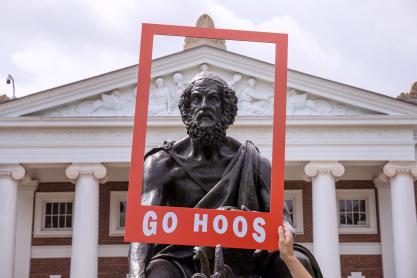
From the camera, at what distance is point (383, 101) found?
3002 cm

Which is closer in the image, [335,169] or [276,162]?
[276,162]

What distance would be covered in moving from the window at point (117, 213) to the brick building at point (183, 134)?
0.30ft

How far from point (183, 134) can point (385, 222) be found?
9319mm

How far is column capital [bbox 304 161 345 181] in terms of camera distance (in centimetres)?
2969

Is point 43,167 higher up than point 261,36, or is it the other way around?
point 43,167

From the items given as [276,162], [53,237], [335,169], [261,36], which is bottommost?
[276,162]

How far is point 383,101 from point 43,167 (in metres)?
13.5

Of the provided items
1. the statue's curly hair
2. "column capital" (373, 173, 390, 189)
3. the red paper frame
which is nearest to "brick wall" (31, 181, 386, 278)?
"column capital" (373, 173, 390, 189)

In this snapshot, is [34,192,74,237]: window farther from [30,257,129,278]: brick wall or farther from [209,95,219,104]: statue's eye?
[209,95,219,104]: statue's eye

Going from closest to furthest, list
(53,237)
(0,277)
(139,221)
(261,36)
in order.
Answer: (139,221) < (261,36) < (0,277) < (53,237)

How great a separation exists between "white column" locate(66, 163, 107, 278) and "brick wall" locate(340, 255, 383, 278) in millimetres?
10296

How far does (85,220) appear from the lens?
28328 millimetres

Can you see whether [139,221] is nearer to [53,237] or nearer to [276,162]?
[276,162]

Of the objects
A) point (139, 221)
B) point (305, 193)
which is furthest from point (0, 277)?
point (139, 221)
